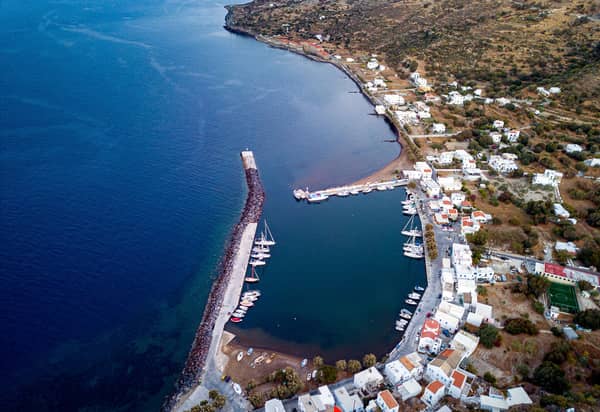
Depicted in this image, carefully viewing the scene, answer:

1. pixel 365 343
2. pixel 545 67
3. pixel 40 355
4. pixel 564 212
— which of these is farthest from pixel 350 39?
pixel 40 355

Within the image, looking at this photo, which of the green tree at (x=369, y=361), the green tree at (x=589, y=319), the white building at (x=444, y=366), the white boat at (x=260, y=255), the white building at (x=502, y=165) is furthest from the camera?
the white building at (x=502, y=165)

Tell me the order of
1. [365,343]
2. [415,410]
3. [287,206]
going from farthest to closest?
[287,206], [365,343], [415,410]

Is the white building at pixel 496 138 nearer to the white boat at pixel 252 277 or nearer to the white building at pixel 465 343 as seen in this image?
the white building at pixel 465 343

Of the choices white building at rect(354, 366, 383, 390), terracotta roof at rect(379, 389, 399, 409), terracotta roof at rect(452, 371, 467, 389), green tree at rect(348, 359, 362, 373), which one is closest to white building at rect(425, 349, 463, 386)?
terracotta roof at rect(452, 371, 467, 389)

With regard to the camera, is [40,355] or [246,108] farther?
[246,108]

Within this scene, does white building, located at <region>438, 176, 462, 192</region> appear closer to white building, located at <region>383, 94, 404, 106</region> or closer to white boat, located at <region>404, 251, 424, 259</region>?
white boat, located at <region>404, 251, 424, 259</region>

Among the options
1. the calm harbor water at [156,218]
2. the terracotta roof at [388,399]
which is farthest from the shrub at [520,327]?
the terracotta roof at [388,399]

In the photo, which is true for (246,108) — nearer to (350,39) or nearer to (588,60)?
(350,39)
